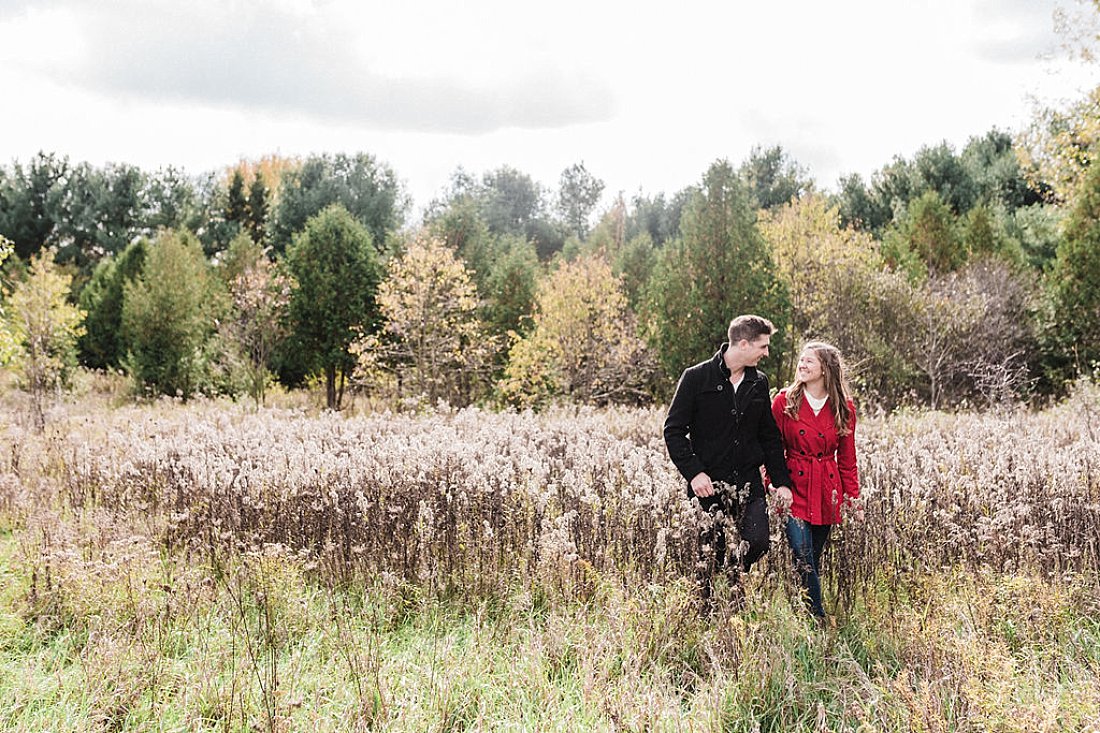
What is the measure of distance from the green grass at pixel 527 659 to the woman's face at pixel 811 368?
1281mm

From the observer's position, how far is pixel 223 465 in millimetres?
6656

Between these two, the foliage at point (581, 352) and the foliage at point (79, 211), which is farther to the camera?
the foliage at point (79, 211)

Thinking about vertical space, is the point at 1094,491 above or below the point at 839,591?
above

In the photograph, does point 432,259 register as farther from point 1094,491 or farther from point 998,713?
point 998,713

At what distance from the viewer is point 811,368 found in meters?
4.69

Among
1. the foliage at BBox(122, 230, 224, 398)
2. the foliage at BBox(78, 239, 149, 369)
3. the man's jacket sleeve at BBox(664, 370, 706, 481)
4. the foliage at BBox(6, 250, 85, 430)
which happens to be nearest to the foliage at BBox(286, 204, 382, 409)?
the foliage at BBox(122, 230, 224, 398)

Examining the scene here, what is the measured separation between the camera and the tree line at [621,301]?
14.7 meters

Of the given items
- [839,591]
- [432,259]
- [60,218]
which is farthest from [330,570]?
[60,218]

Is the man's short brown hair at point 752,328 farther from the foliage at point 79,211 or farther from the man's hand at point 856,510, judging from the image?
the foliage at point 79,211

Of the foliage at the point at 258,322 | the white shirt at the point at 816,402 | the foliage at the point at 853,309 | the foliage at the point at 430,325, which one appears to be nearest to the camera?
the white shirt at the point at 816,402

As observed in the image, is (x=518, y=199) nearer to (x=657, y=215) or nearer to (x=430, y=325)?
(x=657, y=215)

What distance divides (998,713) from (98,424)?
40.4 ft

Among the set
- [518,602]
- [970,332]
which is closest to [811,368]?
[518,602]

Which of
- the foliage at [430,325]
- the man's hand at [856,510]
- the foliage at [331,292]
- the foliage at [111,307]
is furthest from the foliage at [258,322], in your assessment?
the man's hand at [856,510]
